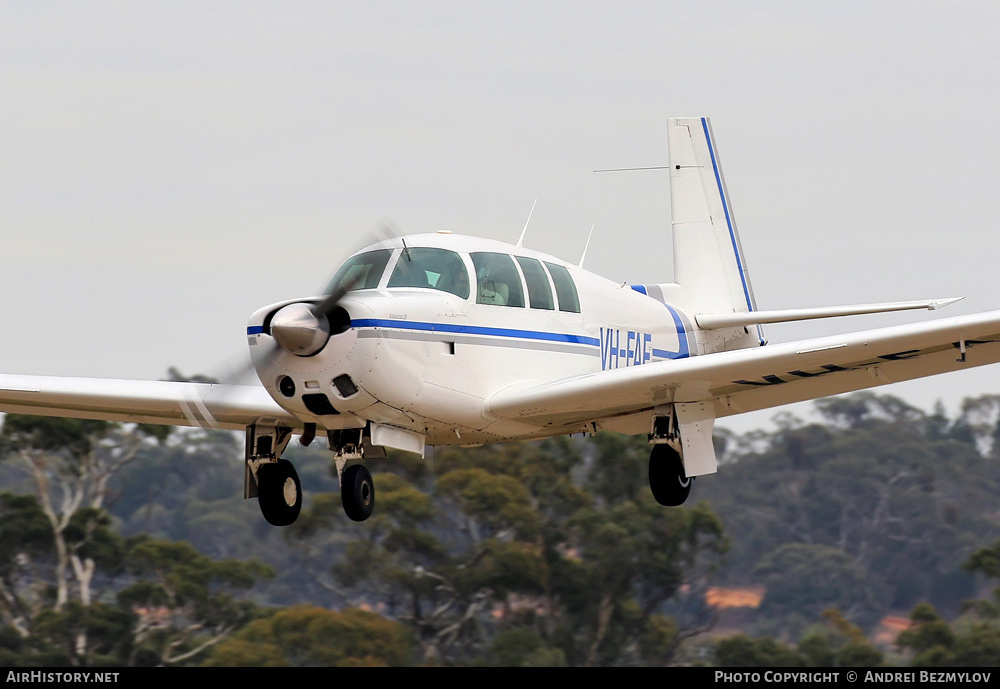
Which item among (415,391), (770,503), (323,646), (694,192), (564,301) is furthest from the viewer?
(770,503)

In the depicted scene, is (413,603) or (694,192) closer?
(694,192)

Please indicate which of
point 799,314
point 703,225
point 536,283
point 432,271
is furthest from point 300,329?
point 703,225

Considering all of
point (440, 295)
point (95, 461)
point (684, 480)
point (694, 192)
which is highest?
point (95, 461)

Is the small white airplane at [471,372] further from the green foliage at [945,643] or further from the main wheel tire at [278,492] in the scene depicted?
the green foliage at [945,643]

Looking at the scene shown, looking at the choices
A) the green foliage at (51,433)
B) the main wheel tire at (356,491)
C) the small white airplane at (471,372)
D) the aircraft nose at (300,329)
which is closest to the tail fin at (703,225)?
the small white airplane at (471,372)

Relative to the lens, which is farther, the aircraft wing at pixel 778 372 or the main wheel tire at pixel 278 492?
the main wheel tire at pixel 278 492

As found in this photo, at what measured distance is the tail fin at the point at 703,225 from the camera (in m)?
19.2

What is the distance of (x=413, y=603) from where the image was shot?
4100 centimetres

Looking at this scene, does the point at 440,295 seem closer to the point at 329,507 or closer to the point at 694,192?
the point at 694,192

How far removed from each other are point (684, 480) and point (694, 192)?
20.4 feet

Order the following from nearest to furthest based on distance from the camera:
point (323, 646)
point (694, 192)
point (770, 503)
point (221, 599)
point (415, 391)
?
1. point (415, 391)
2. point (694, 192)
3. point (323, 646)
4. point (221, 599)
5. point (770, 503)

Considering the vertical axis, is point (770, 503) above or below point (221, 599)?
above

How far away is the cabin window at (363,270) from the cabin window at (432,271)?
5.6 inches

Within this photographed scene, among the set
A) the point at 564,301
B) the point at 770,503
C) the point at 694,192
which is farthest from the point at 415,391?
the point at 770,503
